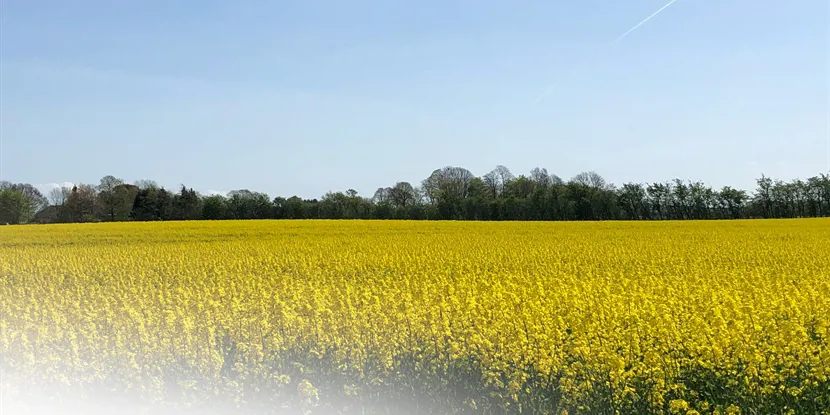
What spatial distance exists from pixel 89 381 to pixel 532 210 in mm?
63562

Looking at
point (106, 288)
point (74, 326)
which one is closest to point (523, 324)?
point (74, 326)

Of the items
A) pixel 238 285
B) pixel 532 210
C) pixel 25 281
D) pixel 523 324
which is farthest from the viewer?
pixel 532 210

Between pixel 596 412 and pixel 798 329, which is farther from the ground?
pixel 798 329

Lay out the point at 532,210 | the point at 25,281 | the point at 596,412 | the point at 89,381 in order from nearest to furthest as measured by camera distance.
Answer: the point at 596,412, the point at 89,381, the point at 25,281, the point at 532,210

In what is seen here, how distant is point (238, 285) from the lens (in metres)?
12.3

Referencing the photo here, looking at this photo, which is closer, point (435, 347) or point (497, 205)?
point (435, 347)

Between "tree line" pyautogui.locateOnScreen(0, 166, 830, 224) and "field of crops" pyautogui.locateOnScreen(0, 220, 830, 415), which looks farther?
"tree line" pyautogui.locateOnScreen(0, 166, 830, 224)

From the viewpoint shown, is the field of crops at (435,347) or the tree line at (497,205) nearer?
the field of crops at (435,347)

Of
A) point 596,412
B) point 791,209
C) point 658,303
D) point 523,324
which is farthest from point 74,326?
point 791,209

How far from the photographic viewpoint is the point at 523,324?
25.0 ft

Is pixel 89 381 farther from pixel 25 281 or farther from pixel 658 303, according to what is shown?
pixel 25 281

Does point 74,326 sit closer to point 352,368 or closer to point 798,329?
point 352,368

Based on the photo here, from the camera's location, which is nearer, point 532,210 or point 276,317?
point 276,317

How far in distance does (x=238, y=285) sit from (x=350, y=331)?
5235mm
